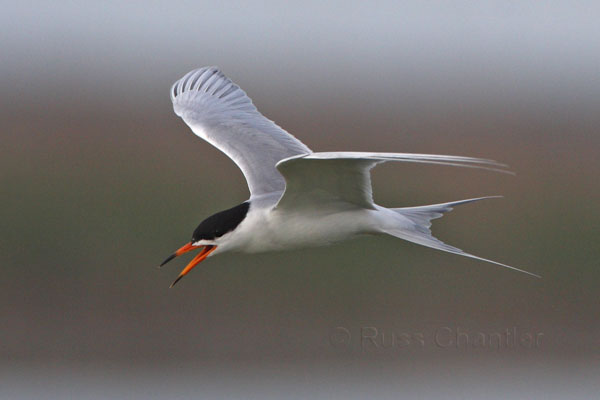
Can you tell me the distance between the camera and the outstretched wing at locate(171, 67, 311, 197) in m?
8.09

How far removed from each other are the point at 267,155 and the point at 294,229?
1.04 meters

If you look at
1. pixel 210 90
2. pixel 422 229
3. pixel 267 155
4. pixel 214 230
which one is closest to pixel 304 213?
pixel 214 230

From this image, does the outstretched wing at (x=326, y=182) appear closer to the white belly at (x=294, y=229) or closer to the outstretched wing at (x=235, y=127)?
the white belly at (x=294, y=229)

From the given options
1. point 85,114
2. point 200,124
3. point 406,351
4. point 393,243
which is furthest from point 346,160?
point 85,114

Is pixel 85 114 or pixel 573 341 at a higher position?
pixel 85 114

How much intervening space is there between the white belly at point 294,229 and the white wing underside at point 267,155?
8 cm

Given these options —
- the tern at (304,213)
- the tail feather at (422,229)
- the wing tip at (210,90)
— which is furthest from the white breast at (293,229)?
the wing tip at (210,90)

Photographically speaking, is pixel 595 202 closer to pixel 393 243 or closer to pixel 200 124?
pixel 393 243

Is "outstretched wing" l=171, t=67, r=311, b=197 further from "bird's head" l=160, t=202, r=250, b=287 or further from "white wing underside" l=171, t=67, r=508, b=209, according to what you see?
"bird's head" l=160, t=202, r=250, b=287

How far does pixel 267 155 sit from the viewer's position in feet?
27.1

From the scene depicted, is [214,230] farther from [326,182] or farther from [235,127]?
[235,127]

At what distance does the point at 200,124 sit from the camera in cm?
863

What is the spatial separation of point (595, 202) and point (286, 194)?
773cm

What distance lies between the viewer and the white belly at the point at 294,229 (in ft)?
24.0
